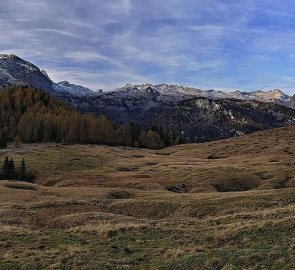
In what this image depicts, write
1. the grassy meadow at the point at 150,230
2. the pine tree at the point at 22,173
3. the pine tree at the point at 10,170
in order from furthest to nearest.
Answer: the pine tree at the point at 10,170 → the pine tree at the point at 22,173 → the grassy meadow at the point at 150,230

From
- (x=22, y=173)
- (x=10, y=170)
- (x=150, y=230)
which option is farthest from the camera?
(x=10, y=170)

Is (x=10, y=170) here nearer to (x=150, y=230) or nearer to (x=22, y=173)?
(x=22, y=173)

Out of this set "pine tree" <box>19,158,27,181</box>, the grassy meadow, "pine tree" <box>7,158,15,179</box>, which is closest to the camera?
the grassy meadow

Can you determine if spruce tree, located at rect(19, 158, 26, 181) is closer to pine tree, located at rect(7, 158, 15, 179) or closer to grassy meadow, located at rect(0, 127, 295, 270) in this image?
pine tree, located at rect(7, 158, 15, 179)

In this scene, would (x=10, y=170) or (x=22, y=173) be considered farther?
(x=10, y=170)

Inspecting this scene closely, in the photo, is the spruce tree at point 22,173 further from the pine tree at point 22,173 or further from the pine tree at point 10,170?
the pine tree at point 10,170

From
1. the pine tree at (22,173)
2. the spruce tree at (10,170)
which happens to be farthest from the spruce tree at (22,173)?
the spruce tree at (10,170)

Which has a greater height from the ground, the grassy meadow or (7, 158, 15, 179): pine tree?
(7, 158, 15, 179): pine tree

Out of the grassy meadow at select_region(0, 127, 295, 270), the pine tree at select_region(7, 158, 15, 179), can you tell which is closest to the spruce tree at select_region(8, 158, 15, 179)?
the pine tree at select_region(7, 158, 15, 179)

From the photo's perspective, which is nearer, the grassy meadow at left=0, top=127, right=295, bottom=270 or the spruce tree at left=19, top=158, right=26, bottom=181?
the grassy meadow at left=0, top=127, right=295, bottom=270

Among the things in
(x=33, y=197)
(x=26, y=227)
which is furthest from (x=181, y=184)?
(x=26, y=227)

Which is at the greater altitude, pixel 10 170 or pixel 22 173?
pixel 10 170

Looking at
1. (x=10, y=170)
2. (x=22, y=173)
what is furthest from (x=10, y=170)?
(x=22, y=173)

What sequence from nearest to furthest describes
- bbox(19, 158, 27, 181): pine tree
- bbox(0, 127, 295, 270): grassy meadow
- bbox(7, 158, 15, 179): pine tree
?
bbox(0, 127, 295, 270): grassy meadow → bbox(19, 158, 27, 181): pine tree → bbox(7, 158, 15, 179): pine tree
